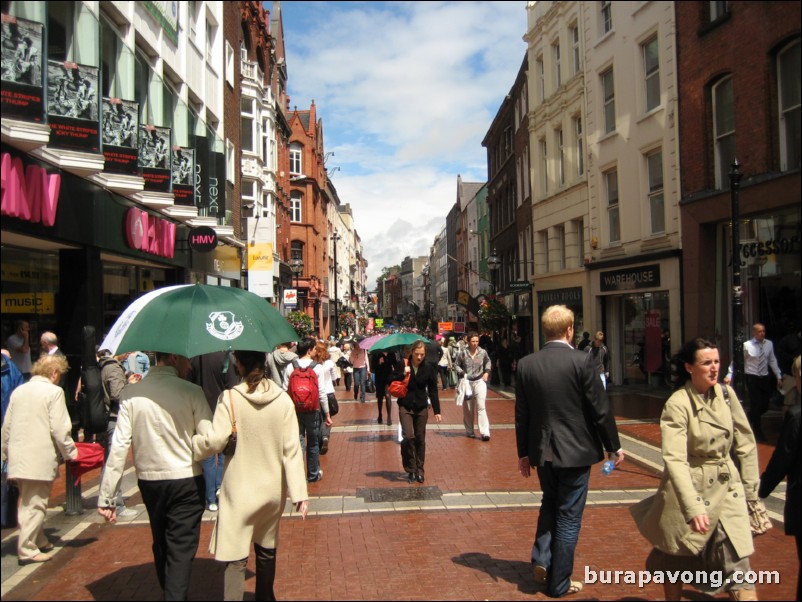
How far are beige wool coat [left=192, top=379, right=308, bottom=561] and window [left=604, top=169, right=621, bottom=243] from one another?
8668 mm

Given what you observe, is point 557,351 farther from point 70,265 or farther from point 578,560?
point 70,265

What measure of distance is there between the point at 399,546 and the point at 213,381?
3026 millimetres

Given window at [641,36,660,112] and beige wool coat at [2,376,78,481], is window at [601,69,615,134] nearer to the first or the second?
window at [641,36,660,112]

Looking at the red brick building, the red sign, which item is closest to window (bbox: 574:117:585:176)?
the red brick building

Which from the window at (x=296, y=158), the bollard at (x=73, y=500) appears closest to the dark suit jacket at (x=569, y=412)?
the bollard at (x=73, y=500)

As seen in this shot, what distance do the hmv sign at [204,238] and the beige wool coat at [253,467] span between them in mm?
7365

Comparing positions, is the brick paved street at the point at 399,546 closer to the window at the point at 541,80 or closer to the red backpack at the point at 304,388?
the red backpack at the point at 304,388

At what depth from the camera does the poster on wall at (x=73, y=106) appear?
7086mm

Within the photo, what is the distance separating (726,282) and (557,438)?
462 inches

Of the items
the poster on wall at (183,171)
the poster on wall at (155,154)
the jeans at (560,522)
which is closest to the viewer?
the jeans at (560,522)

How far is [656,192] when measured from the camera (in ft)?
44.2

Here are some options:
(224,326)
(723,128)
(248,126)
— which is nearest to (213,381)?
(224,326)

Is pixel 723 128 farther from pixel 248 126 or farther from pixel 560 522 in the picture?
pixel 248 126

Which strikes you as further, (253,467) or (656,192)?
(656,192)
